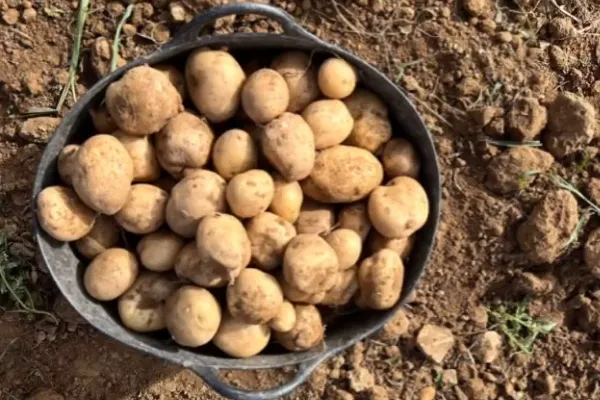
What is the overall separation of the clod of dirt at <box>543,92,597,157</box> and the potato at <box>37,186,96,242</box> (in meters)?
0.96

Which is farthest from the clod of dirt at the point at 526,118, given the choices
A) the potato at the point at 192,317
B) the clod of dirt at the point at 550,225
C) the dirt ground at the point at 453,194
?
the potato at the point at 192,317

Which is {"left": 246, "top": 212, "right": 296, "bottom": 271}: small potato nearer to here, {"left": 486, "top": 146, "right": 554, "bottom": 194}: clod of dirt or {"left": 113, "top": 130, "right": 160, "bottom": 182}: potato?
{"left": 113, "top": 130, "right": 160, "bottom": 182}: potato

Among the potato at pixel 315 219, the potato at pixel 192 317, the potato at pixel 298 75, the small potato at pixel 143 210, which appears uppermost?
the potato at pixel 298 75

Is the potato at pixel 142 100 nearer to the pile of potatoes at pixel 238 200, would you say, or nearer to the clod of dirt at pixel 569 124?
the pile of potatoes at pixel 238 200

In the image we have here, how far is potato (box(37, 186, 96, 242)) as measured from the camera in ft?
4.62

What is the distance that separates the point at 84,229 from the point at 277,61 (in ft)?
1.56

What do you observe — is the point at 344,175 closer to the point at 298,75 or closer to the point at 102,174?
the point at 298,75

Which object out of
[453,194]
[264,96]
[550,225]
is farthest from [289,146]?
[550,225]

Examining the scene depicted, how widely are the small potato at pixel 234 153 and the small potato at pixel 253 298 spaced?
0.19 metres

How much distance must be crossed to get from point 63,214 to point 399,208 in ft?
1.97

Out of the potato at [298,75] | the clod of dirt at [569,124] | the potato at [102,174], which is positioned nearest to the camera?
the potato at [102,174]

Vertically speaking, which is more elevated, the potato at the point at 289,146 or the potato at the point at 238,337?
the potato at the point at 289,146

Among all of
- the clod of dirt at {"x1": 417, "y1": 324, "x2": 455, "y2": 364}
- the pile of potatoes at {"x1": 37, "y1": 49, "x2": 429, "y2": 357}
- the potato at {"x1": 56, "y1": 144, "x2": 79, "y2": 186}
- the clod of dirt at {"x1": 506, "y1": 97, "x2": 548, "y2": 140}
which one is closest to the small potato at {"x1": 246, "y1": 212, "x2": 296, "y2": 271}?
the pile of potatoes at {"x1": 37, "y1": 49, "x2": 429, "y2": 357}

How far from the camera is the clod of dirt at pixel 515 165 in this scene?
167 cm
